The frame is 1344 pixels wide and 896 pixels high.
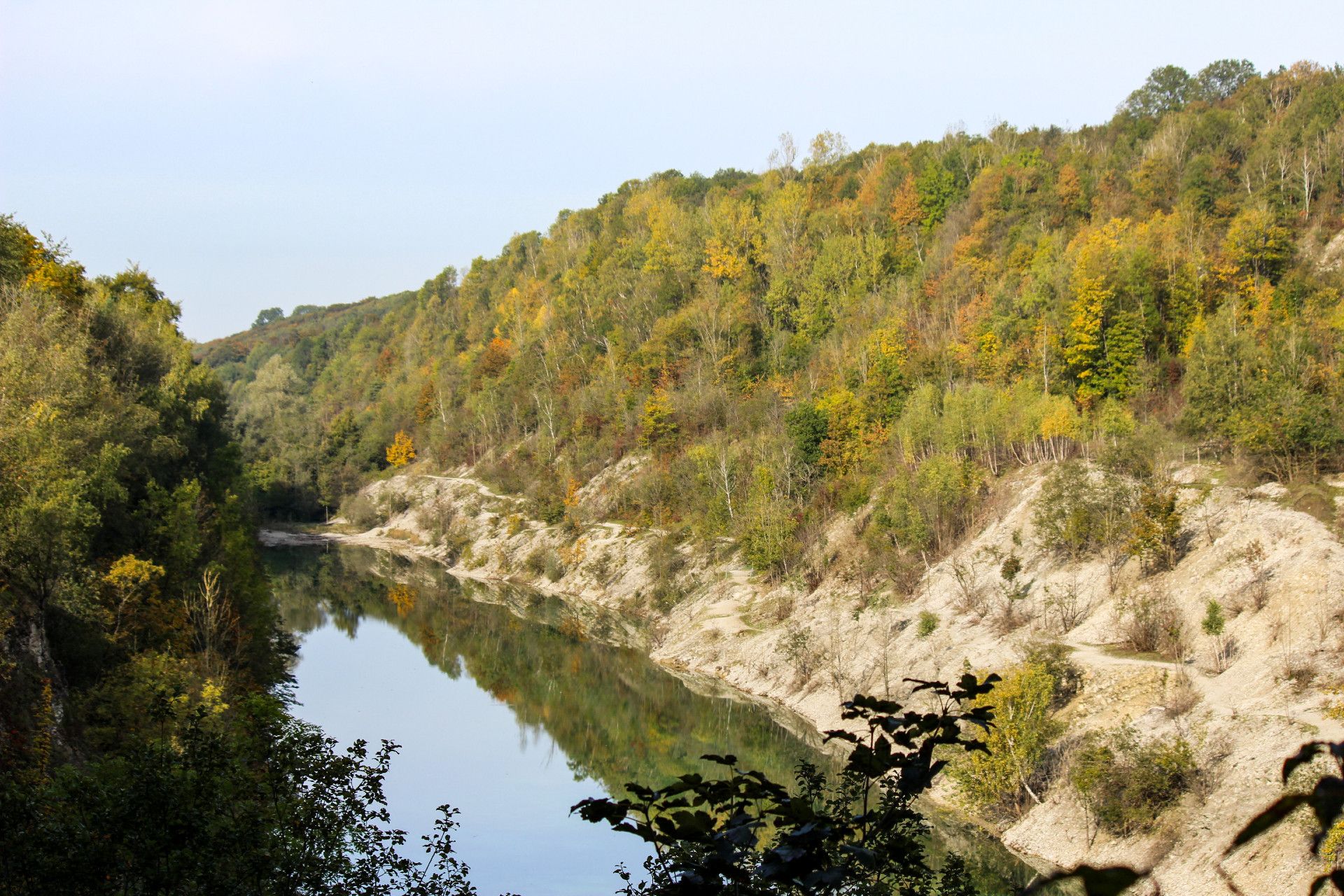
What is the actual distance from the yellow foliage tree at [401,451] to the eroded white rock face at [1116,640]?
6060 cm

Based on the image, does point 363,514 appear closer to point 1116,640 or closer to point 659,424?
point 659,424

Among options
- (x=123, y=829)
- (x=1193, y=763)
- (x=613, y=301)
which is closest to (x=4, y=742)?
(x=123, y=829)

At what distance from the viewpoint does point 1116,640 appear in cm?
3559

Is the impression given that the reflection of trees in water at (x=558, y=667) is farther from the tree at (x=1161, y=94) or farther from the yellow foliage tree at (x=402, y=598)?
the tree at (x=1161, y=94)

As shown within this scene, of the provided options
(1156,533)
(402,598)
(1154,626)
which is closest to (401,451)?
(402,598)

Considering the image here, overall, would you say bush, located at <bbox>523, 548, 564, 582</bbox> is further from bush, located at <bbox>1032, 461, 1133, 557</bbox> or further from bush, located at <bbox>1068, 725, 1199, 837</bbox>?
bush, located at <bbox>1068, 725, 1199, 837</bbox>

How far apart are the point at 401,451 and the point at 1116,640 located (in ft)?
316

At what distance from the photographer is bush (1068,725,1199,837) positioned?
2634 cm

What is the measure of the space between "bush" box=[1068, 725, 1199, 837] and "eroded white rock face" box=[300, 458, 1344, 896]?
43cm

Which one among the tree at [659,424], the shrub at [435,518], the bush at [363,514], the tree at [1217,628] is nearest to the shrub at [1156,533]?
the tree at [1217,628]

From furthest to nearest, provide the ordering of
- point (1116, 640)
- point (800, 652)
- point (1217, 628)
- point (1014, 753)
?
point (800, 652), point (1116, 640), point (1217, 628), point (1014, 753)

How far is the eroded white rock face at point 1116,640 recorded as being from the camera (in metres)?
25.5

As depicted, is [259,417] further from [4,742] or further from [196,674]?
[4,742]

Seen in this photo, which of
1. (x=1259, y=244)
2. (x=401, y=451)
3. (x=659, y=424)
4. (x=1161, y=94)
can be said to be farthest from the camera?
(x=401, y=451)
